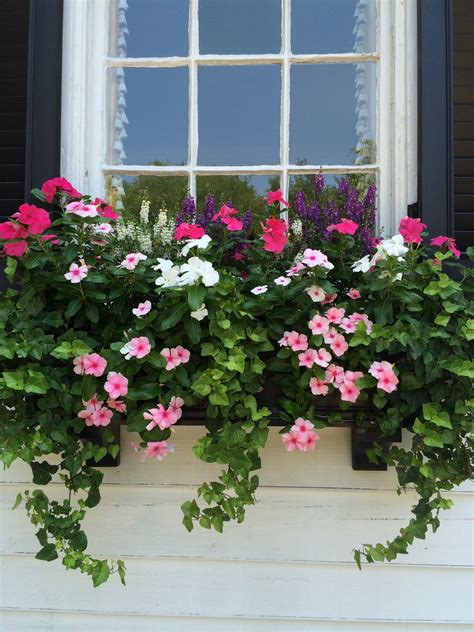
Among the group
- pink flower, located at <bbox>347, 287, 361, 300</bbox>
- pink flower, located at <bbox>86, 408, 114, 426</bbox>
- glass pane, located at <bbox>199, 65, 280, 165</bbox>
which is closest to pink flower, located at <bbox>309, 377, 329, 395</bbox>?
pink flower, located at <bbox>347, 287, 361, 300</bbox>

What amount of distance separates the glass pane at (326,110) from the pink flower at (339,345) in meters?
0.71

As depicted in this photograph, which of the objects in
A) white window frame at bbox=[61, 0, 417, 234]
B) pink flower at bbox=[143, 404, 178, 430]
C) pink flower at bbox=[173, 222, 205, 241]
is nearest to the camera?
pink flower at bbox=[143, 404, 178, 430]

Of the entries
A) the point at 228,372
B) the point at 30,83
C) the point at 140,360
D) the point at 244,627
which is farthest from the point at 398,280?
the point at 30,83

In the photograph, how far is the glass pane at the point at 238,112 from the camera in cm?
196

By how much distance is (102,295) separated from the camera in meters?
1.45

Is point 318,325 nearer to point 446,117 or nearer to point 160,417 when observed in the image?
point 160,417

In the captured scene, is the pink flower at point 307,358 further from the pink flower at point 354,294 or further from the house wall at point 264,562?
the house wall at point 264,562

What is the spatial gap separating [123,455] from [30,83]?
1010 millimetres

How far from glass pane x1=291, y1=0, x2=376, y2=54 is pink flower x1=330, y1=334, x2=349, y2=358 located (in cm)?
99

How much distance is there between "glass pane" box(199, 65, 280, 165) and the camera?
1.96 m

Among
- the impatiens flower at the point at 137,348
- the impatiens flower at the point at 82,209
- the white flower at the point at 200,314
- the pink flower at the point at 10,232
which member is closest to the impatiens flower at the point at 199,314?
the white flower at the point at 200,314

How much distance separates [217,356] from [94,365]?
27 centimetres

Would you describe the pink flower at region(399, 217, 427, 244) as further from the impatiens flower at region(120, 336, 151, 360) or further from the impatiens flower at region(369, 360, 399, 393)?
the impatiens flower at region(120, 336, 151, 360)

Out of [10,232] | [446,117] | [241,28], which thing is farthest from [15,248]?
[446,117]
